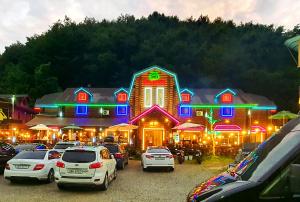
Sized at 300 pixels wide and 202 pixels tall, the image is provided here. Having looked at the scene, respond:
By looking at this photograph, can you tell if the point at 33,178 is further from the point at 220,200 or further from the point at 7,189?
the point at 220,200

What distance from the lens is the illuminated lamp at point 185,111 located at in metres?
45.4

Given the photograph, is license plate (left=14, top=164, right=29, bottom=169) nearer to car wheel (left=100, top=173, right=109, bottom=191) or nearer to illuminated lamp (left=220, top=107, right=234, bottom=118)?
car wheel (left=100, top=173, right=109, bottom=191)

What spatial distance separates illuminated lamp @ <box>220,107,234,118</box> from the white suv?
3230 cm

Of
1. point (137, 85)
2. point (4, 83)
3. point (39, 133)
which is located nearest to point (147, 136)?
point (137, 85)

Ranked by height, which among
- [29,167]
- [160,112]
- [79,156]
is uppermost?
[160,112]

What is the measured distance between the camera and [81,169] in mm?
14391

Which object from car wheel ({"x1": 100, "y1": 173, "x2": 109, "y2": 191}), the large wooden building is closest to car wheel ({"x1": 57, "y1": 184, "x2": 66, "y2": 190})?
car wheel ({"x1": 100, "y1": 173, "x2": 109, "y2": 191})

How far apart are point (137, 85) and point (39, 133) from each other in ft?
47.0

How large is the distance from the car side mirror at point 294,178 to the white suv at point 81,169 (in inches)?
420

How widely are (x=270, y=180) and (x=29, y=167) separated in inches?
520

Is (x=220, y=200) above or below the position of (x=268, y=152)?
below

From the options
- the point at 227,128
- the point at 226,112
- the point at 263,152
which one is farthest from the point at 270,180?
the point at 226,112

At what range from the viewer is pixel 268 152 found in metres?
5.19

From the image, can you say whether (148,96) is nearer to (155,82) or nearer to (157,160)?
(155,82)
